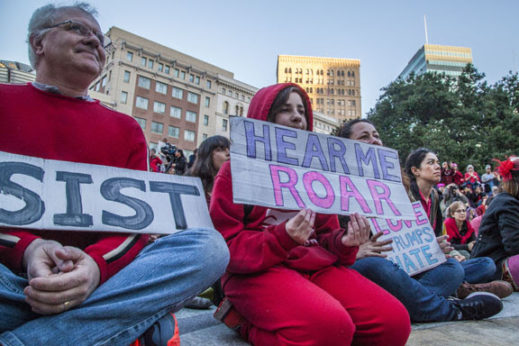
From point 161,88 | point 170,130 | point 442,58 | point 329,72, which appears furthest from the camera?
point 442,58

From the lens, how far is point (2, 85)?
4.67ft

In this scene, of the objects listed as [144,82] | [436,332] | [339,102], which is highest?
[339,102]

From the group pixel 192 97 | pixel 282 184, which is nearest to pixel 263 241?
pixel 282 184

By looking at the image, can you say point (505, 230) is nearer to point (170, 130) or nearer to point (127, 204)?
point (127, 204)

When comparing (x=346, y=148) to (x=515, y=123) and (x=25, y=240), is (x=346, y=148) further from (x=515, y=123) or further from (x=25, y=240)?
(x=515, y=123)

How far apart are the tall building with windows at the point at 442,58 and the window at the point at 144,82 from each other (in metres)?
63.0

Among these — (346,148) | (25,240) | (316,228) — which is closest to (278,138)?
(346,148)

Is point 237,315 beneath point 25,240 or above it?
beneath

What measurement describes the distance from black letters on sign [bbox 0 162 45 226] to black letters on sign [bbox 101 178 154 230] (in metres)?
0.22

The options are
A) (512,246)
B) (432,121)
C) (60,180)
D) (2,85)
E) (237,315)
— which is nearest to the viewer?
(60,180)

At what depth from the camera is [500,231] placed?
126 inches

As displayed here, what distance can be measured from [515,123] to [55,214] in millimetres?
23391

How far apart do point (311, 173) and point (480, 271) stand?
2245 millimetres

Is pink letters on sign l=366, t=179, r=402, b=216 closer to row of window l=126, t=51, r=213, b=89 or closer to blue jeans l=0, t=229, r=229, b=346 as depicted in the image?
blue jeans l=0, t=229, r=229, b=346
